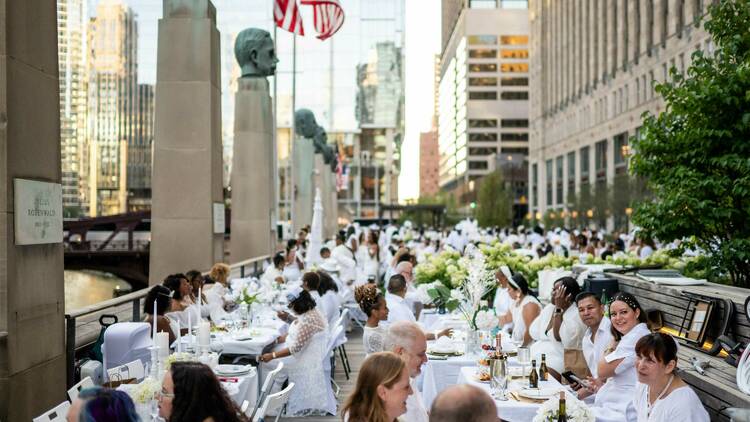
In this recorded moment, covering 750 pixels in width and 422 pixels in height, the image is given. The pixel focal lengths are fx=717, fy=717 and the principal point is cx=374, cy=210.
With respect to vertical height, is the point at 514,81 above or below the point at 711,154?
above

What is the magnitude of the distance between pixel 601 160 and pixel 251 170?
180ft

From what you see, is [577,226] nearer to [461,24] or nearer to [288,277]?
[288,277]

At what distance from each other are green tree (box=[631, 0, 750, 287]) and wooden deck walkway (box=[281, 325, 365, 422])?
491 cm

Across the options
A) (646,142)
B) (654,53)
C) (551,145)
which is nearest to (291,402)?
(646,142)

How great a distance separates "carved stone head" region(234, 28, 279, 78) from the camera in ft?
71.1

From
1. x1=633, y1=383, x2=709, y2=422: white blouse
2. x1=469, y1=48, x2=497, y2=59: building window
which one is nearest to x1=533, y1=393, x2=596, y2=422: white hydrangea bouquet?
x1=633, y1=383, x2=709, y2=422: white blouse

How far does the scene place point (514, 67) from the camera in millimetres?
144000

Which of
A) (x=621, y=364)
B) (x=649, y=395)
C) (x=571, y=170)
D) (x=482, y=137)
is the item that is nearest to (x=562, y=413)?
(x=649, y=395)

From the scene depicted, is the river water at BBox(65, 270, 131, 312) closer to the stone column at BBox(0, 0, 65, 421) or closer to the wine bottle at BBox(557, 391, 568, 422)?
the stone column at BBox(0, 0, 65, 421)

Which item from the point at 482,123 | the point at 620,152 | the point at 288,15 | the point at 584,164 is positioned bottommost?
the point at 584,164

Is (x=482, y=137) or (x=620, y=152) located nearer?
(x=620, y=152)

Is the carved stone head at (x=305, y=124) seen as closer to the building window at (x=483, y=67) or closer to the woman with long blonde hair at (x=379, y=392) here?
the woman with long blonde hair at (x=379, y=392)

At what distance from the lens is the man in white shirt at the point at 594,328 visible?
6.90 m

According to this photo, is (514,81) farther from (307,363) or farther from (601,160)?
(307,363)
